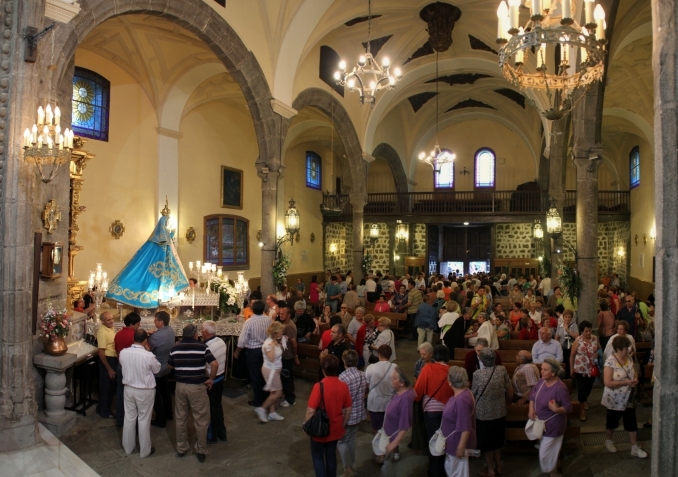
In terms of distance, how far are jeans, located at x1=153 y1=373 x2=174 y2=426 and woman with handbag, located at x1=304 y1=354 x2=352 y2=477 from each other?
9.32 ft

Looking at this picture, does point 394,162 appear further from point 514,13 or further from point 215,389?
point 215,389

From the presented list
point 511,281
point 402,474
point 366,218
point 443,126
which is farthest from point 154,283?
point 443,126

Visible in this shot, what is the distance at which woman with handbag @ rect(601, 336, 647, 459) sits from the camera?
5.48 metres

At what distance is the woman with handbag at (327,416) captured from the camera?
14.6 feet

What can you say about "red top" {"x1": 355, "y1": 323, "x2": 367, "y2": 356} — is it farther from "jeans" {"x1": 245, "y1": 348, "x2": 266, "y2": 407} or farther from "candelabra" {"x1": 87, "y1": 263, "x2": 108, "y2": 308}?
"candelabra" {"x1": 87, "y1": 263, "x2": 108, "y2": 308}

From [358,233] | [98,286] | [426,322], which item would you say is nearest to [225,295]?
[98,286]

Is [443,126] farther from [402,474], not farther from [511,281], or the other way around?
[402,474]

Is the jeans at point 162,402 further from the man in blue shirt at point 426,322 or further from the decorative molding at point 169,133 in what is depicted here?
the decorative molding at point 169,133

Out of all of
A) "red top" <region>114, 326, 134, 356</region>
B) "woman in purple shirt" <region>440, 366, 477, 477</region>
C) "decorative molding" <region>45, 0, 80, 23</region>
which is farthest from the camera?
"red top" <region>114, 326, 134, 356</region>

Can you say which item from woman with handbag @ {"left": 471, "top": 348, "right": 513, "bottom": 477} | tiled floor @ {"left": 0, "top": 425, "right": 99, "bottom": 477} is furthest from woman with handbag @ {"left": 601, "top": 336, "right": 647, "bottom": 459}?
tiled floor @ {"left": 0, "top": 425, "right": 99, "bottom": 477}

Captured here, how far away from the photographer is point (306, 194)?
72.8ft

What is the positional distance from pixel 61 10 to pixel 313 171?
55.7 ft

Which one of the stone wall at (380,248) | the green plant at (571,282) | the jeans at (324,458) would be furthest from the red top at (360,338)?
the stone wall at (380,248)

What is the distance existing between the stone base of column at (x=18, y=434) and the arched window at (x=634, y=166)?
2111 centimetres
